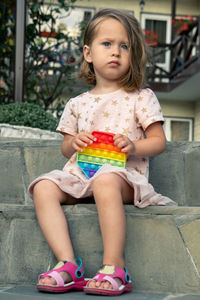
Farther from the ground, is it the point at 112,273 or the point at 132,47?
the point at 132,47

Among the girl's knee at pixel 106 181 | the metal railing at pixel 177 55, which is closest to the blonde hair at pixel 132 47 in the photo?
the girl's knee at pixel 106 181

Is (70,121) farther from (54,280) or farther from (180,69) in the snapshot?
(180,69)

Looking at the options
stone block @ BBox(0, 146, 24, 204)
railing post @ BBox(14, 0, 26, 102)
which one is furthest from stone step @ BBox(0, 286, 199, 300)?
railing post @ BBox(14, 0, 26, 102)

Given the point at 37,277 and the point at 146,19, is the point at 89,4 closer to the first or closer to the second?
the point at 146,19

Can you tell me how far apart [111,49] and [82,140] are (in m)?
0.47

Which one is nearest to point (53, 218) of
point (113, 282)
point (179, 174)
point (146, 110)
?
point (113, 282)

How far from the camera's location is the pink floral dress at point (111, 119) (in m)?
1.99

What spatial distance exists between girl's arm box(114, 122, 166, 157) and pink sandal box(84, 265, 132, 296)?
49 centimetres

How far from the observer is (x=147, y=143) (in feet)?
6.50

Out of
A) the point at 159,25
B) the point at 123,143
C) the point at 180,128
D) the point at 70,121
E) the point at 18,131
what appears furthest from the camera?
the point at 159,25

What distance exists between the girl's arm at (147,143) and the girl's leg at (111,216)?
15cm

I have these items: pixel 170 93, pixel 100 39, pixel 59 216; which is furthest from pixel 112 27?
pixel 170 93

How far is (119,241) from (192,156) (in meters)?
0.94

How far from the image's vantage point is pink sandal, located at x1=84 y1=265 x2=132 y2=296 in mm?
1533
